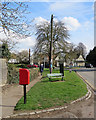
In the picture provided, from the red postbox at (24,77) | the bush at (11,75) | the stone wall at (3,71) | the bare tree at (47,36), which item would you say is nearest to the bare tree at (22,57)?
the bare tree at (47,36)

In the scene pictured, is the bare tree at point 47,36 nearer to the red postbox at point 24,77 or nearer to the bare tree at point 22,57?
the red postbox at point 24,77

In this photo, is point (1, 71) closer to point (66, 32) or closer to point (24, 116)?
point (24, 116)

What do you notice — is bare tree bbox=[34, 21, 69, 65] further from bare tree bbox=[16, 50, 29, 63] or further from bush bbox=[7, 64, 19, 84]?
bare tree bbox=[16, 50, 29, 63]

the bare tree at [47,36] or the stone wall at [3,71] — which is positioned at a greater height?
the bare tree at [47,36]

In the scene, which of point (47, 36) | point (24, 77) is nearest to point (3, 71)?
point (24, 77)

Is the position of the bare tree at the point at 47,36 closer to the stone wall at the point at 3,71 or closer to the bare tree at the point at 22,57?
the stone wall at the point at 3,71

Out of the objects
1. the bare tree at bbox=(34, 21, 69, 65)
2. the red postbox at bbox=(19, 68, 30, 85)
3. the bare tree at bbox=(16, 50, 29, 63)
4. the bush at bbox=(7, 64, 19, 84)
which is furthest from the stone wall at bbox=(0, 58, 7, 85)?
the bare tree at bbox=(16, 50, 29, 63)

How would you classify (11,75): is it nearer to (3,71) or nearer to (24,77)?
(3,71)

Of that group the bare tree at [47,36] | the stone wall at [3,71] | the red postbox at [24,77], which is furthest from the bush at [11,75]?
the bare tree at [47,36]

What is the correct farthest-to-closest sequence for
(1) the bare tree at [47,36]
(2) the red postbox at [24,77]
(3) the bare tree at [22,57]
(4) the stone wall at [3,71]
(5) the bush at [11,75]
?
(3) the bare tree at [22,57]
(1) the bare tree at [47,36]
(5) the bush at [11,75]
(4) the stone wall at [3,71]
(2) the red postbox at [24,77]

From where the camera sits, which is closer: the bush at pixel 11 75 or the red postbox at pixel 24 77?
the red postbox at pixel 24 77

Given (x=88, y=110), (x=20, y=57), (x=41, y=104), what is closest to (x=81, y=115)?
(x=88, y=110)

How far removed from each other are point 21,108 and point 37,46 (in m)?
26.7

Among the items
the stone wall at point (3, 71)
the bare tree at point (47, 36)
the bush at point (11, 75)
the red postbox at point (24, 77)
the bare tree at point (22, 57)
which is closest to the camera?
the red postbox at point (24, 77)
